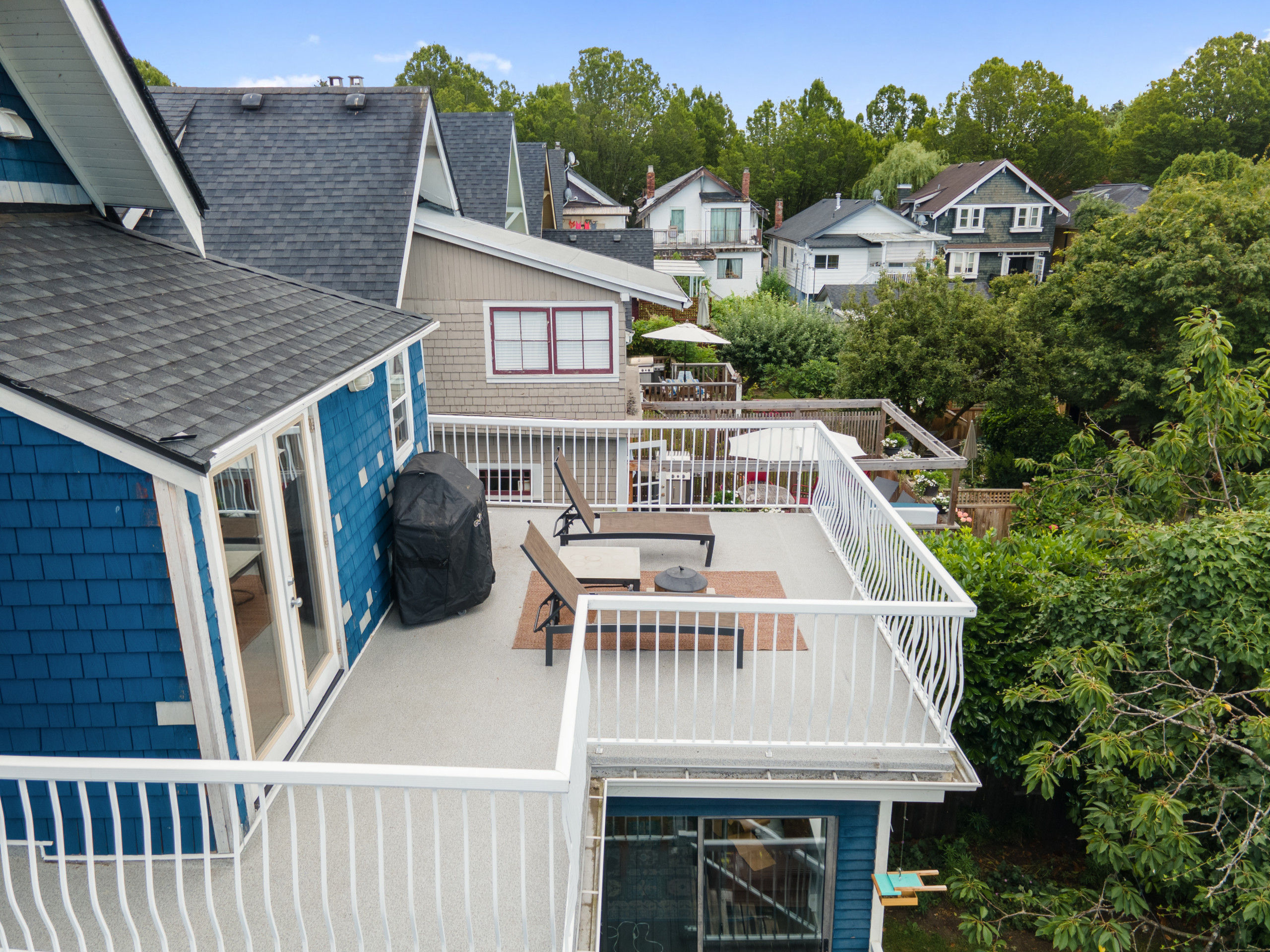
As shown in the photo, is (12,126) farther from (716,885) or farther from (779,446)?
(779,446)

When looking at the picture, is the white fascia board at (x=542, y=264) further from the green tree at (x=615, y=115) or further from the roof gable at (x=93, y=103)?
the green tree at (x=615, y=115)

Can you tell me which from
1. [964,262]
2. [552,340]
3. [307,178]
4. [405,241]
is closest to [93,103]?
[405,241]

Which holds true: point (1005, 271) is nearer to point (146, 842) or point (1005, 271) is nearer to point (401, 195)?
point (401, 195)

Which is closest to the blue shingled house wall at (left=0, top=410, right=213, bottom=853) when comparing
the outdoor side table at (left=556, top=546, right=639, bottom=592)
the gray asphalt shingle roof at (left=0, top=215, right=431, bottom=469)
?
the gray asphalt shingle roof at (left=0, top=215, right=431, bottom=469)

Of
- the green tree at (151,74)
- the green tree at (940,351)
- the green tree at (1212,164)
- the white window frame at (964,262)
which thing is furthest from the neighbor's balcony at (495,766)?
the green tree at (151,74)

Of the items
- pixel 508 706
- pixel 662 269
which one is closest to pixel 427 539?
pixel 508 706

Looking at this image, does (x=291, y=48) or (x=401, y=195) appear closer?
(x=401, y=195)

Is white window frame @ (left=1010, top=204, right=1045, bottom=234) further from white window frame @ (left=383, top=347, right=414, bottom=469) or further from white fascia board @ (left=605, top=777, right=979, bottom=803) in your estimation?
white fascia board @ (left=605, top=777, right=979, bottom=803)
